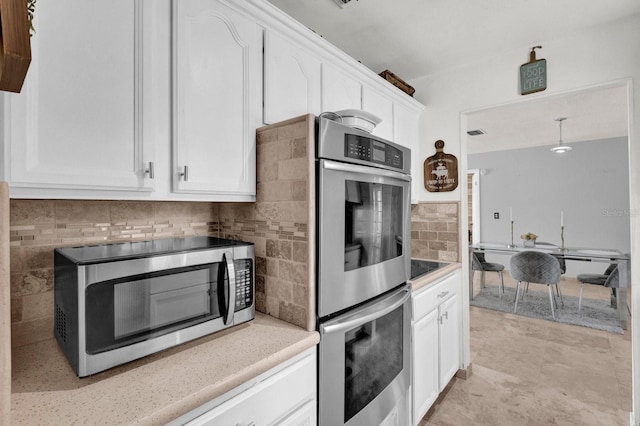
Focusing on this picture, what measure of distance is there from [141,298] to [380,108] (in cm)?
191

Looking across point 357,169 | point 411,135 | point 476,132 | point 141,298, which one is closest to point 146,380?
point 141,298

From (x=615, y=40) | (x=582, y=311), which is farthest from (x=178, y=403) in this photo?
(x=582, y=311)

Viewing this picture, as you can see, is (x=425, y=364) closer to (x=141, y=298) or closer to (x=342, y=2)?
(x=141, y=298)

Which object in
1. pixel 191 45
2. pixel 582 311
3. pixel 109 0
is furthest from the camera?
pixel 582 311

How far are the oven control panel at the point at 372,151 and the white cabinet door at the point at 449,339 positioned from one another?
3.82ft

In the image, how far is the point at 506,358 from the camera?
2.82 meters

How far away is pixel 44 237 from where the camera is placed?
111cm

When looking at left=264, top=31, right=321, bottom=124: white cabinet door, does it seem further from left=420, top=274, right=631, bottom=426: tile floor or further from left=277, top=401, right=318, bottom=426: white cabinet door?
left=420, top=274, right=631, bottom=426: tile floor

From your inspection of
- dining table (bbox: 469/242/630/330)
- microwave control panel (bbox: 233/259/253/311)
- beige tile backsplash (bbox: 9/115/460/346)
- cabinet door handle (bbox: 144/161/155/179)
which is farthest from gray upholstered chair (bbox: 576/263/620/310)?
cabinet door handle (bbox: 144/161/155/179)

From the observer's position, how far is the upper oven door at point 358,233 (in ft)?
4.01

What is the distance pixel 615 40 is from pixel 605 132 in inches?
160

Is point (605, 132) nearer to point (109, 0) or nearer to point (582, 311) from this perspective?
point (582, 311)

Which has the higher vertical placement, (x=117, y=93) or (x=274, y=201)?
(x=117, y=93)

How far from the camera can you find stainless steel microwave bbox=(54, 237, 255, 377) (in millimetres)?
829
